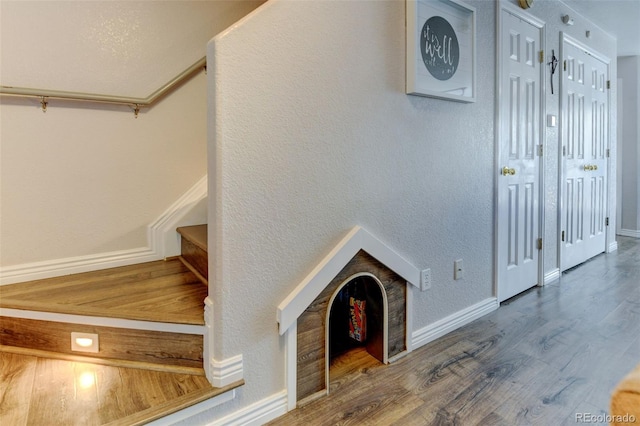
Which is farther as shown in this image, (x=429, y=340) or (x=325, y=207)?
(x=429, y=340)

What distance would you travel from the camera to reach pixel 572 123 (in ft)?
10.7

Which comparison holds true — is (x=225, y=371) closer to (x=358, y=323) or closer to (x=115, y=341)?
(x=115, y=341)

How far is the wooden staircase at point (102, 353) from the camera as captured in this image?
1186 mm

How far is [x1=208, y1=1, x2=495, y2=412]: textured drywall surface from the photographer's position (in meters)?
1.30

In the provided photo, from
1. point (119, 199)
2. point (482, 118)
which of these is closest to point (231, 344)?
point (119, 199)

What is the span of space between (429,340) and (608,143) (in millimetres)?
3438

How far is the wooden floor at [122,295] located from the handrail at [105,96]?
0.86 metres

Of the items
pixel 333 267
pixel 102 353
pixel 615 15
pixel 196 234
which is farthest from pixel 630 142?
pixel 102 353

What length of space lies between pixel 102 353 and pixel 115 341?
78mm

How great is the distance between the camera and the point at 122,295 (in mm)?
1607

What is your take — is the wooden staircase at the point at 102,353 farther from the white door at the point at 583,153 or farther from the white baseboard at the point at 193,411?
the white door at the point at 583,153

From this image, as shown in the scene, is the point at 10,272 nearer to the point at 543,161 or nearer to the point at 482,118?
the point at 482,118

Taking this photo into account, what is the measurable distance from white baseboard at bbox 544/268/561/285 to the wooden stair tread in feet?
8.74

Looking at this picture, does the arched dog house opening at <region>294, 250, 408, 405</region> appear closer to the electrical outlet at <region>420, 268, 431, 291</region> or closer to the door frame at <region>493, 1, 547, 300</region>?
the electrical outlet at <region>420, 268, 431, 291</region>
